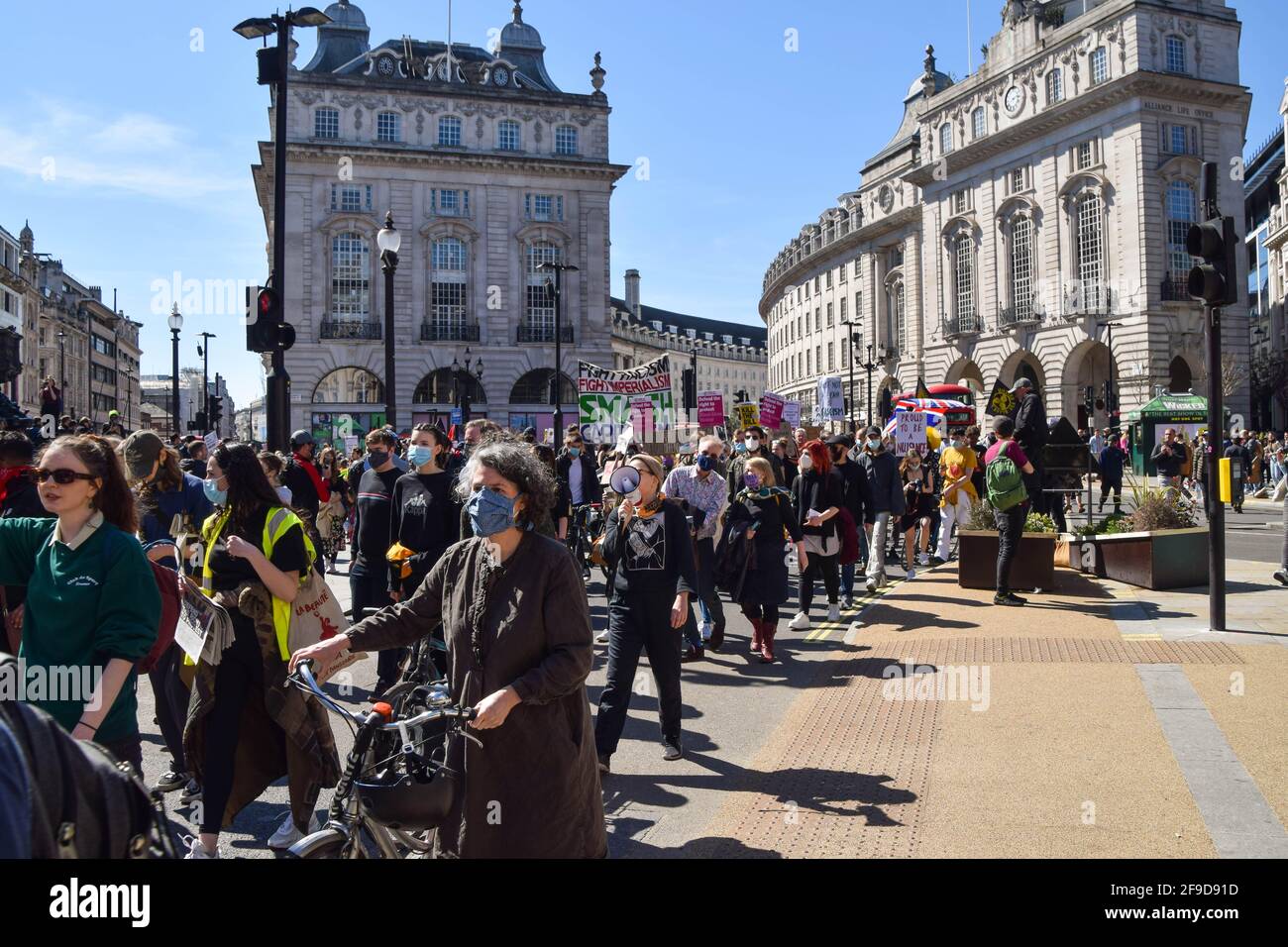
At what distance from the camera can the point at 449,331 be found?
185ft

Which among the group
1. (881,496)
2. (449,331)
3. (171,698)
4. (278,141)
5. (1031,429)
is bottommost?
(171,698)

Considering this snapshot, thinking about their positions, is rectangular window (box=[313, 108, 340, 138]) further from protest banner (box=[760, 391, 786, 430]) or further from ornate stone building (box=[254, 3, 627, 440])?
protest banner (box=[760, 391, 786, 430])

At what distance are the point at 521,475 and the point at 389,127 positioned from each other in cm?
5706

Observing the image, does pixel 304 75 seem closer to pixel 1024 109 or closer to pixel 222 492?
pixel 1024 109

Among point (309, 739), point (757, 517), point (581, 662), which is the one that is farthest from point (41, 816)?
point (757, 517)

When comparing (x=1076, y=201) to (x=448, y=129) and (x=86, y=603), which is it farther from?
(x=86, y=603)

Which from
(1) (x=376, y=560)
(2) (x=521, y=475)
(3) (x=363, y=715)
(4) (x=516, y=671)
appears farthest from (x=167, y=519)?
(4) (x=516, y=671)

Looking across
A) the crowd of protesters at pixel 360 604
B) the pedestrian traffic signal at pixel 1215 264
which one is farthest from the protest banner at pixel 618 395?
the pedestrian traffic signal at pixel 1215 264

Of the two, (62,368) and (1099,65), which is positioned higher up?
(1099,65)

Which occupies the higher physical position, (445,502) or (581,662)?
(445,502)

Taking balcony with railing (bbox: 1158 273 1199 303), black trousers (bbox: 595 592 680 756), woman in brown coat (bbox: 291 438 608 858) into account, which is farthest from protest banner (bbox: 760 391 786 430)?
balcony with railing (bbox: 1158 273 1199 303)

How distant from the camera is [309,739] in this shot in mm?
4832

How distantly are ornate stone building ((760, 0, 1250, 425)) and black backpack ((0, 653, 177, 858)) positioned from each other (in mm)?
52592
